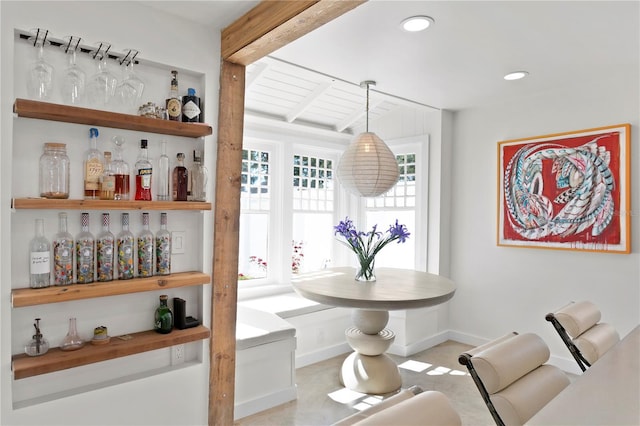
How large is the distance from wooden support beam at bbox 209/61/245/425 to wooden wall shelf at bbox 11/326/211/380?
16 cm

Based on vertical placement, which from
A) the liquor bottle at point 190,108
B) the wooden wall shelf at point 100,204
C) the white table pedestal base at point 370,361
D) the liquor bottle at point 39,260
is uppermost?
the liquor bottle at point 190,108

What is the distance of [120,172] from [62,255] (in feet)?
1.56

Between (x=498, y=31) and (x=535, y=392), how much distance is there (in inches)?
82.9

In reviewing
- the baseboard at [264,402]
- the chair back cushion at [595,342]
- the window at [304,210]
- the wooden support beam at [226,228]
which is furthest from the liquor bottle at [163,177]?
the chair back cushion at [595,342]

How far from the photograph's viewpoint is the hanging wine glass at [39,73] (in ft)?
5.95

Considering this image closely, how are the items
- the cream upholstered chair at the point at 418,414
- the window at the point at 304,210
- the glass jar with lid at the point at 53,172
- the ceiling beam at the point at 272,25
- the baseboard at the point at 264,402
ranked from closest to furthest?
the cream upholstered chair at the point at 418,414 → the ceiling beam at the point at 272,25 → the glass jar with lid at the point at 53,172 → the baseboard at the point at 264,402 → the window at the point at 304,210

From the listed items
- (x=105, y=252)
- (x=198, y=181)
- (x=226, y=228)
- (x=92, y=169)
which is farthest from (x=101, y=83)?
(x=226, y=228)

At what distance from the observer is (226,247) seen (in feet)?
7.80

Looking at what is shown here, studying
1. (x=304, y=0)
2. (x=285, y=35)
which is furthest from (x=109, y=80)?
(x=304, y=0)

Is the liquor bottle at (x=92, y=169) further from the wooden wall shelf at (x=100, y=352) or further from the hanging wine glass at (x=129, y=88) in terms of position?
the wooden wall shelf at (x=100, y=352)

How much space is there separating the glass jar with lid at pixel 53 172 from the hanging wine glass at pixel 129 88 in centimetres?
36

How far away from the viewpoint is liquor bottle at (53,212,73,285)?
74.5 inches

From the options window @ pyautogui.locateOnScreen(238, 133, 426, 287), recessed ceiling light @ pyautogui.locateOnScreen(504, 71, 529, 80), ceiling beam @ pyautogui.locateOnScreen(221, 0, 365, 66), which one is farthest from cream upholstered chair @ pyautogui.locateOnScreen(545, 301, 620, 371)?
window @ pyautogui.locateOnScreen(238, 133, 426, 287)

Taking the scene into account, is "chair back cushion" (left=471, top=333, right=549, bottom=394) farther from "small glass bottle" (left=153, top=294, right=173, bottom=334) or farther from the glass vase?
the glass vase
